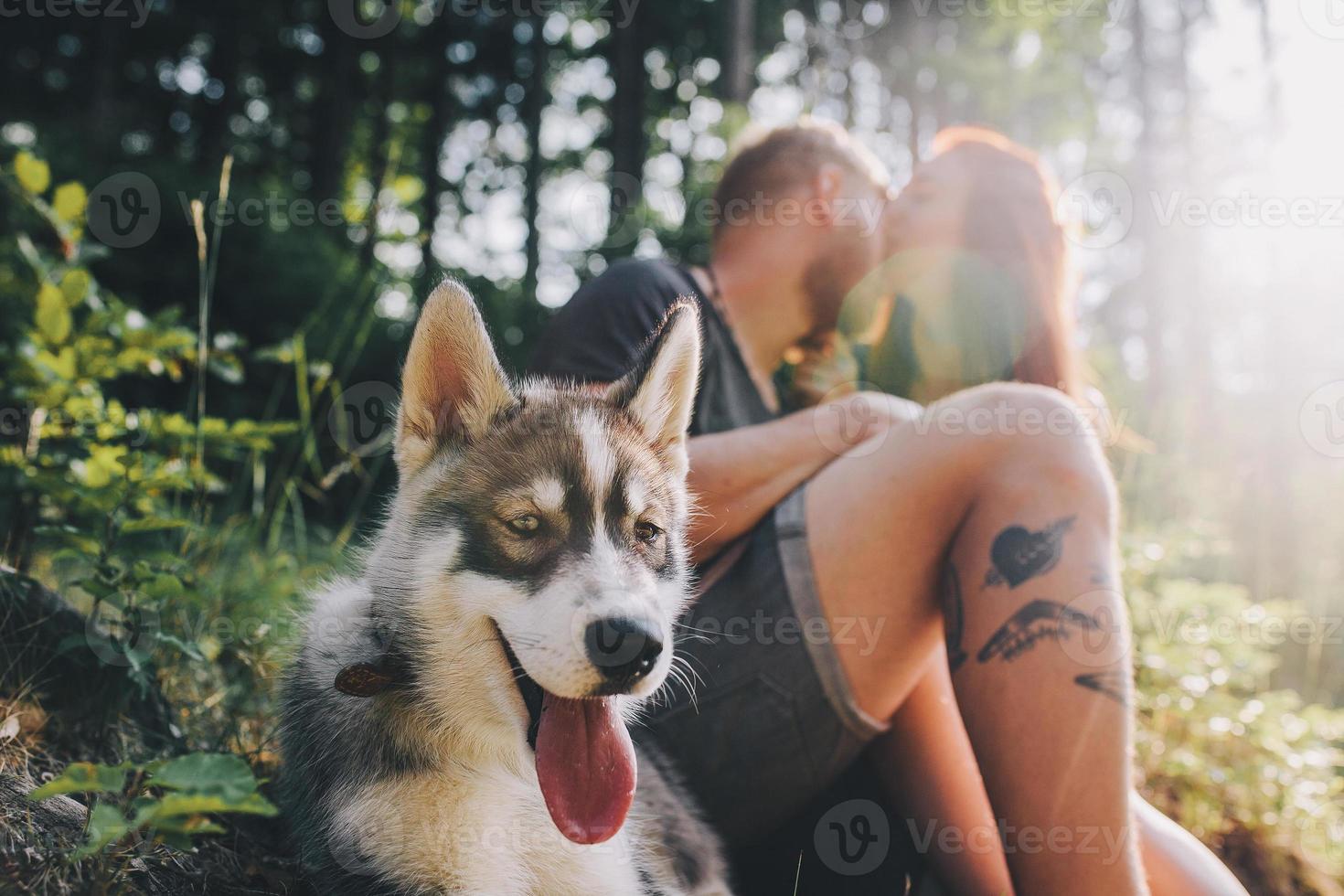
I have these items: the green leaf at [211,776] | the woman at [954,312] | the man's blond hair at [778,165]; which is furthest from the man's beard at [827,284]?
the green leaf at [211,776]

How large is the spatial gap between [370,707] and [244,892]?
48 centimetres

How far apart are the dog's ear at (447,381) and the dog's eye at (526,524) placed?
0.34 m

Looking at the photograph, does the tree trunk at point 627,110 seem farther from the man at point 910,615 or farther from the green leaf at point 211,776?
the green leaf at point 211,776

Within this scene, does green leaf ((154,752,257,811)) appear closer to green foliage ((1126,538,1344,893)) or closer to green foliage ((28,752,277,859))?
green foliage ((28,752,277,859))

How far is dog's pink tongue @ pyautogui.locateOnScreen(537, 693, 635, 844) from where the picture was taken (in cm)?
180

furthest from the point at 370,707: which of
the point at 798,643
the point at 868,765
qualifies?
the point at 868,765

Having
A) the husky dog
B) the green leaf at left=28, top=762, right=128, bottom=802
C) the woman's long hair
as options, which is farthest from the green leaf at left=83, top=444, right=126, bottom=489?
the woman's long hair

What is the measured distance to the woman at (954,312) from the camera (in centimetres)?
283

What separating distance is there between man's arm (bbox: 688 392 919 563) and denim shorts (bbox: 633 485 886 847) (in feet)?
0.49

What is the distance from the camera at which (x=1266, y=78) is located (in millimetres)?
17094

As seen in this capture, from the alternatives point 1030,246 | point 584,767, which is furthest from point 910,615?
point 1030,246

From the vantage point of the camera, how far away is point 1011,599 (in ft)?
7.17

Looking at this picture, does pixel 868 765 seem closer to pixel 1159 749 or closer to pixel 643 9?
pixel 1159 749

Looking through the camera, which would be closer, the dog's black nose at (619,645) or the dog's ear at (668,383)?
the dog's black nose at (619,645)
